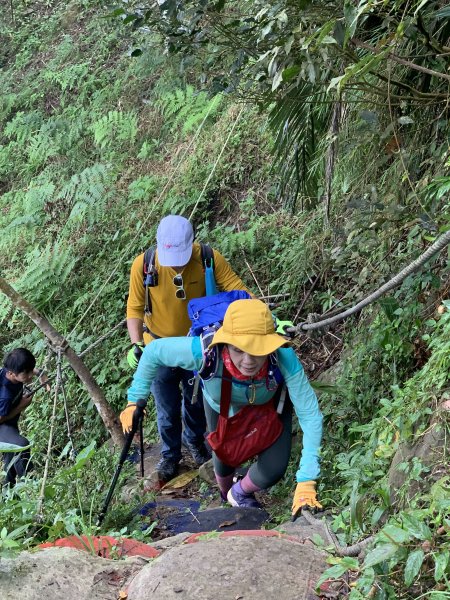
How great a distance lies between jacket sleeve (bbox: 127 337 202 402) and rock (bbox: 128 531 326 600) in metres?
1.34

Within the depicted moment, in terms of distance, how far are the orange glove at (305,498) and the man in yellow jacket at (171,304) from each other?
148 cm

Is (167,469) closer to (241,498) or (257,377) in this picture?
(241,498)

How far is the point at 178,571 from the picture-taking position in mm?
2688

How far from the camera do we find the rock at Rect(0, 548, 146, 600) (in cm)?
276

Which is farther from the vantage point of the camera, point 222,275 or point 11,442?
point 11,442

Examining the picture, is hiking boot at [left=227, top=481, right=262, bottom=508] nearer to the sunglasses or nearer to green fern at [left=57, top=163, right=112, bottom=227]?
the sunglasses

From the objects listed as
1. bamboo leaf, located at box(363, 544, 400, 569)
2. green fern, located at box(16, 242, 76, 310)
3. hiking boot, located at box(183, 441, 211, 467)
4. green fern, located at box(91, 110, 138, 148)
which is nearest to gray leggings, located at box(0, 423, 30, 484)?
hiking boot, located at box(183, 441, 211, 467)

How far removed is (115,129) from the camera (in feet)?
35.6

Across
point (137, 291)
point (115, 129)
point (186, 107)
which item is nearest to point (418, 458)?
point (137, 291)

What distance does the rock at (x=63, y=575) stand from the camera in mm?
2760

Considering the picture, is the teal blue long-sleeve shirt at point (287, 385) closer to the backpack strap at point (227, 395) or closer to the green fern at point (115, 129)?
the backpack strap at point (227, 395)

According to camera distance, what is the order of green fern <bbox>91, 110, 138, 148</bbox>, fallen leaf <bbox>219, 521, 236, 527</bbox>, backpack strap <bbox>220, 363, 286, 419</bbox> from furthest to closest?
1. green fern <bbox>91, 110, 138, 148</bbox>
2. fallen leaf <bbox>219, 521, 236, 527</bbox>
3. backpack strap <bbox>220, 363, 286, 419</bbox>

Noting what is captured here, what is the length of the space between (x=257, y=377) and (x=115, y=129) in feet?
25.6

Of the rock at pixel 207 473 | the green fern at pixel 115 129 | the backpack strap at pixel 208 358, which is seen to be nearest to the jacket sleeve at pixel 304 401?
the backpack strap at pixel 208 358
